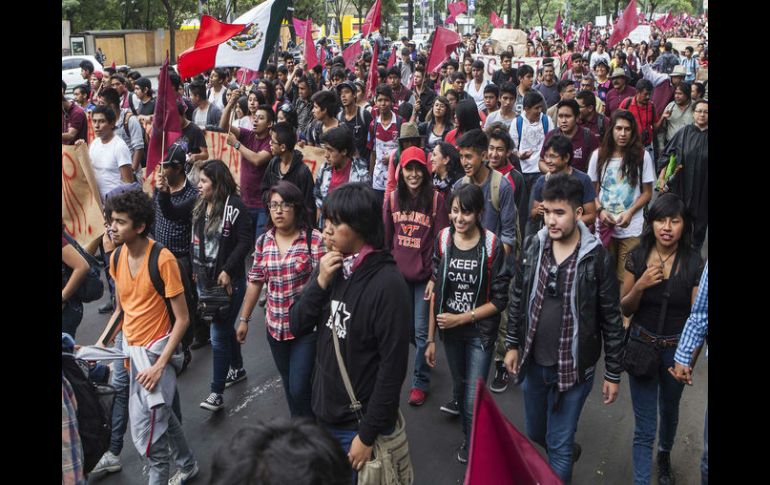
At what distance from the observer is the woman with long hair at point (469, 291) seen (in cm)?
410

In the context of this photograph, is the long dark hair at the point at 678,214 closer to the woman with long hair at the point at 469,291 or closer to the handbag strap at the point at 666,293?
the handbag strap at the point at 666,293

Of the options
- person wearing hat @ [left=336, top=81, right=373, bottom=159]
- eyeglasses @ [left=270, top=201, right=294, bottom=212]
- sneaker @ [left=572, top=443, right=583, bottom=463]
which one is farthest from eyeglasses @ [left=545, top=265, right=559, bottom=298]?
person wearing hat @ [left=336, top=81, right=373, bottom=159]

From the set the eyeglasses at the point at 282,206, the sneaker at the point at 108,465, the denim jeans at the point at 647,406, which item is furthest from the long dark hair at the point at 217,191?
the denim jeans at the point at 647,406

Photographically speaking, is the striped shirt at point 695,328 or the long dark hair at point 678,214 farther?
the long dark hair at point 678,214

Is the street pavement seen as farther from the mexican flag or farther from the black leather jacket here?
the mexican flag

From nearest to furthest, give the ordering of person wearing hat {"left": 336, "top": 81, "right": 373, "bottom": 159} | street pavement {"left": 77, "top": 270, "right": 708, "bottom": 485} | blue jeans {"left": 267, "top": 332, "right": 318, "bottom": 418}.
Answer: blue jeans {"left": 267, "top": 332, "right": 318, "bottom": 418}
street pavement {"left": 77, "top": 270, "right": 708, "bottom": 485}
person wearing hat {"left": 336, "top": 81, "right": 373, "bottom": 159}

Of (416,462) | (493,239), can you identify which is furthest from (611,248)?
(416,462)

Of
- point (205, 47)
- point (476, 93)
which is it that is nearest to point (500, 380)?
point (205, 47)

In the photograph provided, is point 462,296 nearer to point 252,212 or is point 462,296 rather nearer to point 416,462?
point 416,462

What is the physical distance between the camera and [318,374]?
10.8 feet

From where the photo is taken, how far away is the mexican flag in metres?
6.94

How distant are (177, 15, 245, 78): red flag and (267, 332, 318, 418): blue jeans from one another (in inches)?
145

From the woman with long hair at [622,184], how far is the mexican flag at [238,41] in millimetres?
3488

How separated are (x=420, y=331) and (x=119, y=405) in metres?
1.99
